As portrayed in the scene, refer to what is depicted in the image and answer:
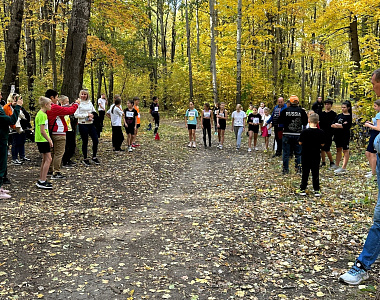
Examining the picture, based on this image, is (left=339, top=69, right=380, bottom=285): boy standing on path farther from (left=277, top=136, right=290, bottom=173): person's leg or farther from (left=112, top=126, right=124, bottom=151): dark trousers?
(left=112, top=126, right=124, bottom=151): dark trousers

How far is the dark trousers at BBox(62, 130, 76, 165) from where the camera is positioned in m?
9.52

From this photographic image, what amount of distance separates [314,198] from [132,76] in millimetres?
28074

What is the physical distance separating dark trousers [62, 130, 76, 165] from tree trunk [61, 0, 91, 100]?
1169 mm

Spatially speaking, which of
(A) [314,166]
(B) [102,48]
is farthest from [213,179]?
(B) [102,48]

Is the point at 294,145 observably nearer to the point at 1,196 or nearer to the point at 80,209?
the point at 80,209

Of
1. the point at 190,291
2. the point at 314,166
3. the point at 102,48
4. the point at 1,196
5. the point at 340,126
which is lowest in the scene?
the point at 190,291

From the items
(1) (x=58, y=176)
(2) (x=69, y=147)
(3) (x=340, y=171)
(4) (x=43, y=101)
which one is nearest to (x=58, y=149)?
(1) (x=58, y=176)

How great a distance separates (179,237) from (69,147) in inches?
231

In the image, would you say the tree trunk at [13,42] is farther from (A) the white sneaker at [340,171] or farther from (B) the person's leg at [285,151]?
(A) the white sneaker at [340,171]

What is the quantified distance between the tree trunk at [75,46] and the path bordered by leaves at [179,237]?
276cm

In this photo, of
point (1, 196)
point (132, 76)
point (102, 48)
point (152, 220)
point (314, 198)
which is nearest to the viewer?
point (152, 220)

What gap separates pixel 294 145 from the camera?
927cm

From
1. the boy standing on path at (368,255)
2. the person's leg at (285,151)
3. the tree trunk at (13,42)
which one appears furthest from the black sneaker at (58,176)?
the boy standing on path at (368,255)

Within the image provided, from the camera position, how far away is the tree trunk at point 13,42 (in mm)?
9914
